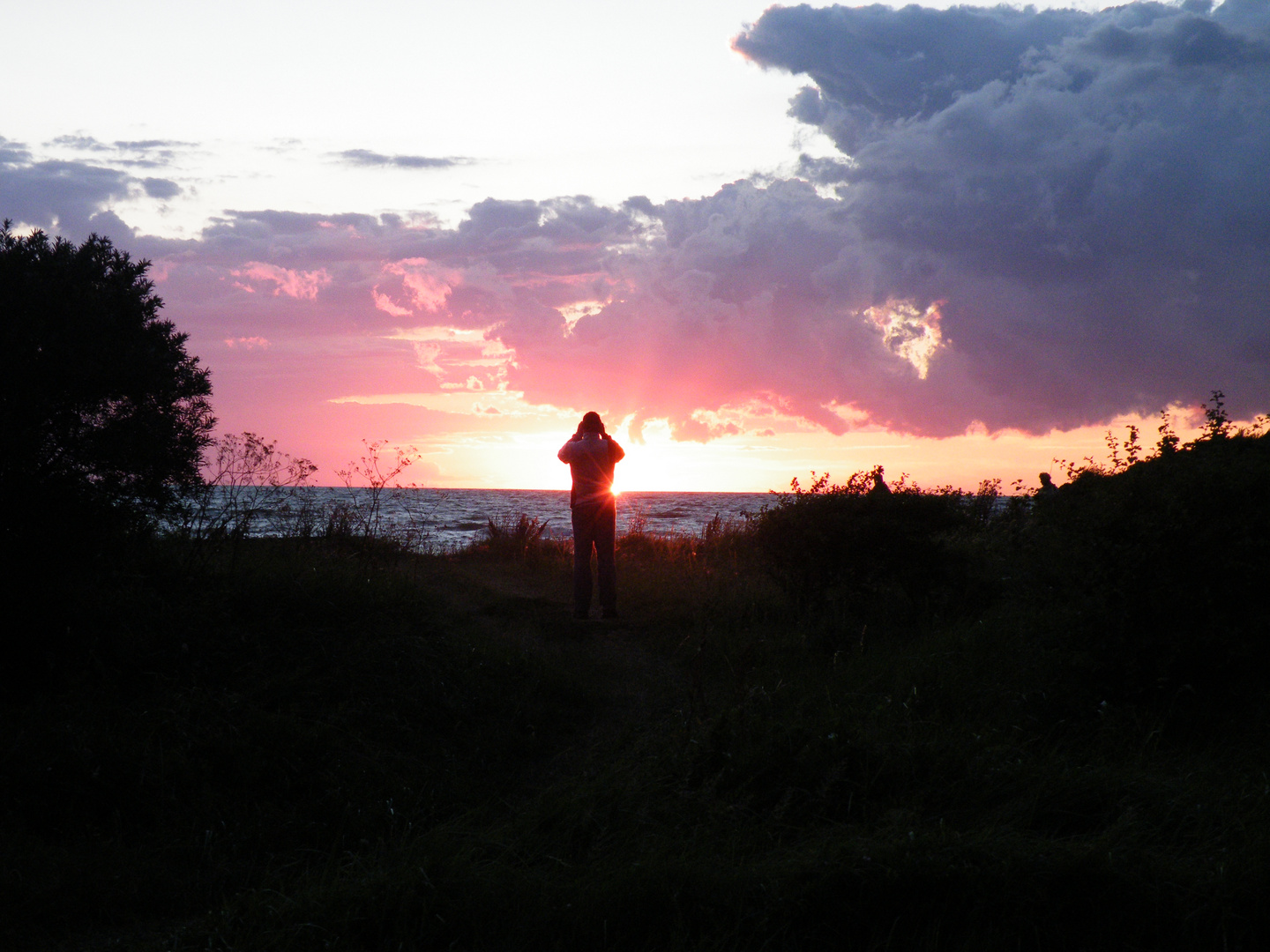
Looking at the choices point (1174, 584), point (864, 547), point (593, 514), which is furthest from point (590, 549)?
point (1174, 584)

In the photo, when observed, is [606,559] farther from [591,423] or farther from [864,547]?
[864,547]

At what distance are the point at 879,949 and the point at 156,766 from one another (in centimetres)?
429

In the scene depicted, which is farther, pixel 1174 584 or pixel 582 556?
pixel 582 556

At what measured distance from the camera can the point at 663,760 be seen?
5.03 meters

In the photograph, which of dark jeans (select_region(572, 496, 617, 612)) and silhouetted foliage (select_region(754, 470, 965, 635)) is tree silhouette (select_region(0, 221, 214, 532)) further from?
silhouetted foliage (select_region(754, 470, 965, 635))

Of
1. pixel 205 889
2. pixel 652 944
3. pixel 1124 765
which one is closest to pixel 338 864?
pixel 205 889

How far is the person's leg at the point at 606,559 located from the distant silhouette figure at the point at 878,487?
9.92 ft

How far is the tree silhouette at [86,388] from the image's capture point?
611cm

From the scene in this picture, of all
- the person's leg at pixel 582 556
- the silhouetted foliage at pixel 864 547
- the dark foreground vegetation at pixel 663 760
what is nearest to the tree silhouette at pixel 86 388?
the dark foreground vegetation at pixel 663 760

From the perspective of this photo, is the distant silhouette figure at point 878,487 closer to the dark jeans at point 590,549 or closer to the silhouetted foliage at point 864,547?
the silhouetted foliage at point 864,547

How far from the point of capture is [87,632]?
6.16m

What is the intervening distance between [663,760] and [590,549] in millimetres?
4990

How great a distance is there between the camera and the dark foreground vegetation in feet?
11.7

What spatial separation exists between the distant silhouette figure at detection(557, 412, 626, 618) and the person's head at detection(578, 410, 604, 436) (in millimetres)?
61
